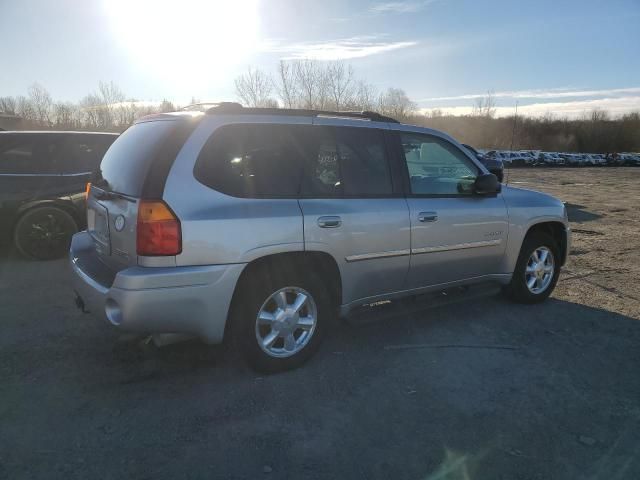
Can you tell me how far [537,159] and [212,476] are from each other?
152 ft

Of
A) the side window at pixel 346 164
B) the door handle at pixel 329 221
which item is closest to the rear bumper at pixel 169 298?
the door handle at pixel 329 221

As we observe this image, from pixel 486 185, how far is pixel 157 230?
2770mm

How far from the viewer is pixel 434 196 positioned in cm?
401

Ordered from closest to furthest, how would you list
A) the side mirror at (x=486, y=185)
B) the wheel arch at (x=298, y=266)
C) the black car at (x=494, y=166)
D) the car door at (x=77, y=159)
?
the wheel arch at (x=298, y=266)
the side mirror at (x=486, y=185)
the black car at (x=494, y=166)
the car door at (x=77, y=159)

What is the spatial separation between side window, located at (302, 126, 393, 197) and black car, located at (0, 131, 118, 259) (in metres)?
4.36

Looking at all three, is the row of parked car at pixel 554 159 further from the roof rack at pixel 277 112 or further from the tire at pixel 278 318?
the tire at pixel 278 318

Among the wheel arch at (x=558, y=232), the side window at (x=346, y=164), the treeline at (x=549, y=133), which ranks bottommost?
the wheel arch at (x=558, y=232)

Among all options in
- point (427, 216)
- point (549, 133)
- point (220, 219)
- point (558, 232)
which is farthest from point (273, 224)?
point (549, 133)

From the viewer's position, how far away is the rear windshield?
3.01 m

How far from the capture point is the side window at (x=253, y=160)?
3.01 metres

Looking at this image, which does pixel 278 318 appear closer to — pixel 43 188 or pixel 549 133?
pixel 43 188

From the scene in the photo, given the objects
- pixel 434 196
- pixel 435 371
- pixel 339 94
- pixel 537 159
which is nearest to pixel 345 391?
pixel 435 371

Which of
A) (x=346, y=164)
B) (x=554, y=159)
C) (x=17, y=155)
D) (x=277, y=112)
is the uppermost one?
(x=277, y=112)

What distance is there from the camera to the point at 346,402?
308 centimetres
